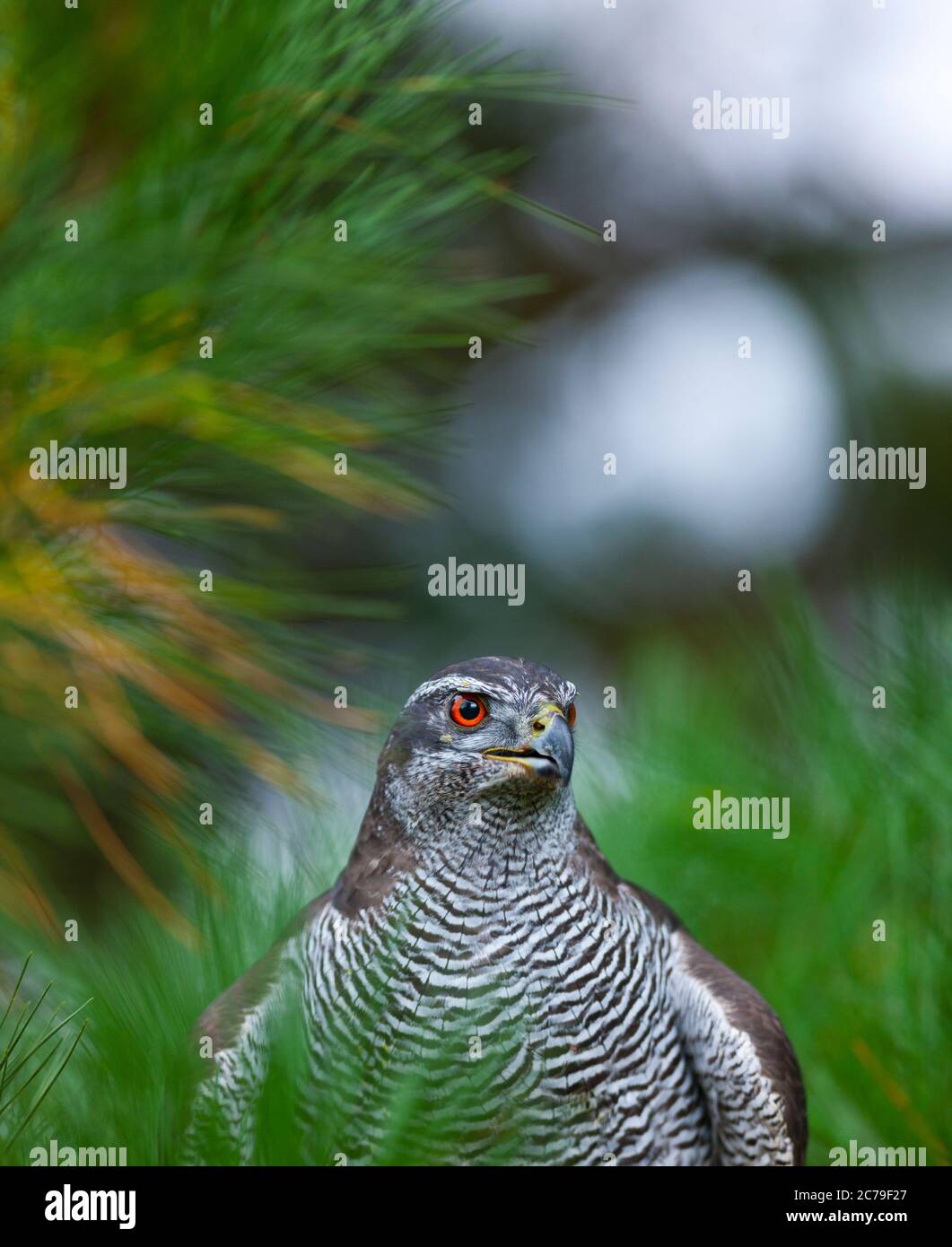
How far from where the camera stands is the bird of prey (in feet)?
4.27

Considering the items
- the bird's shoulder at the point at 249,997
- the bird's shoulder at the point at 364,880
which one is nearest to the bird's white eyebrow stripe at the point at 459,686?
the bird's shoulder at the point at 364,880

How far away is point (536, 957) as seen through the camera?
1.35 metres

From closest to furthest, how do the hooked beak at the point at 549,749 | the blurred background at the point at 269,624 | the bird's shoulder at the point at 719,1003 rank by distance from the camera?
the blurred background at the point at 269,624, the hooked beak at the point at 549,749, the bird's shoulder at the point at 719,1003

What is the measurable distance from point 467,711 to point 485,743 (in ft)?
0.14

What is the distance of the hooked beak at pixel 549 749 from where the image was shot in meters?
1.34

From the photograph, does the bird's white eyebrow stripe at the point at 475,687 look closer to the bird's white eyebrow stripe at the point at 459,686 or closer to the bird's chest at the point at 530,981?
the bird's white eyebrow stripe at the point at 459,686

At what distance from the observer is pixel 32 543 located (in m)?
1.11

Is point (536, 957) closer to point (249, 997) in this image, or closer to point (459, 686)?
point (459, 686)

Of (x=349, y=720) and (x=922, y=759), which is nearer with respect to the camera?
(x=922, y=759)

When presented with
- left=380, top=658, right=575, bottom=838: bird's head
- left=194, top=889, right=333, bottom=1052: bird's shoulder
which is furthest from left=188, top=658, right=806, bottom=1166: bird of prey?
left=194, top=889, right=333, bottom=1052: bird's shoulder

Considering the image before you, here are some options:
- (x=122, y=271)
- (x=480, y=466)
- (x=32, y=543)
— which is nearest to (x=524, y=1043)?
(x=32, y=543)

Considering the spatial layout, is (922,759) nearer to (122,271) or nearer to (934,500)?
(122,271)

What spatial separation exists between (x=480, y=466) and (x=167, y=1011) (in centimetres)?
267

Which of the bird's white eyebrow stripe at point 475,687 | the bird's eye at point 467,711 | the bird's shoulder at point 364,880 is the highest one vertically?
the bird's white eyebrow stripe at point 475,687
